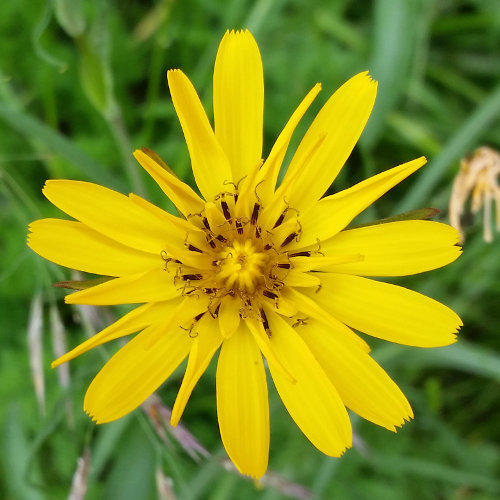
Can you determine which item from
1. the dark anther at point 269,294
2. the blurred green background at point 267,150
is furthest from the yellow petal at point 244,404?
the blurred green background at point 267,150

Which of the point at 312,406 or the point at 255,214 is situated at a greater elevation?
the point at 255,214

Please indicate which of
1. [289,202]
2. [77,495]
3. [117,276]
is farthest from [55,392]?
[289,202]

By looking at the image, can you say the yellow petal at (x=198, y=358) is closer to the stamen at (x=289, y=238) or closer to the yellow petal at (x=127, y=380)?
the yellow petal at (x=127, y=380)

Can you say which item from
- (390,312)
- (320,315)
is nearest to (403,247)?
(390,312)

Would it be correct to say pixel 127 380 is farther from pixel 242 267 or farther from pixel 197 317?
pixel 242 267

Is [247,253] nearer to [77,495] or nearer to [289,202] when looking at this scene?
[289,202]

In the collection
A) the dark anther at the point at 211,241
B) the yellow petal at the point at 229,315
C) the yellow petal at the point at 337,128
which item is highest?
the yellow petal at the point at 337,128
